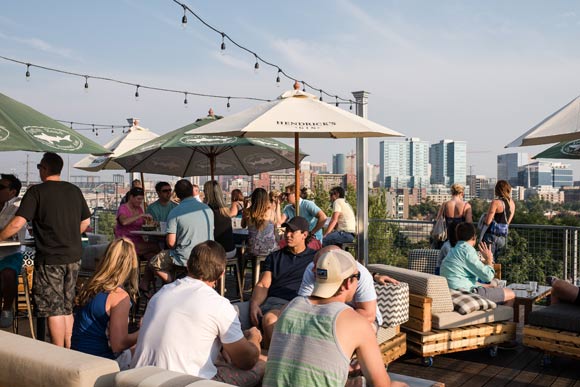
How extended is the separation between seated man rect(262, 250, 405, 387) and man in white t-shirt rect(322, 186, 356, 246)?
606 centimetres

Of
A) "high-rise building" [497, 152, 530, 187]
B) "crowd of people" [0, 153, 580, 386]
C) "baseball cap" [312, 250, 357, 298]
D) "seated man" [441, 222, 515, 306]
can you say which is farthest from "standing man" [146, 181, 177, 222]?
"high-rise building" [497, 152, 530, 187]

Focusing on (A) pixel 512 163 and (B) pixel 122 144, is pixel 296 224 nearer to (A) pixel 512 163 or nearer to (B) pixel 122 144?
(B) pixel 122 144

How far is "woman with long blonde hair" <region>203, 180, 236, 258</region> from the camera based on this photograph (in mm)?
6199

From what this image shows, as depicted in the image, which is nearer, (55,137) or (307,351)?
(307,351)

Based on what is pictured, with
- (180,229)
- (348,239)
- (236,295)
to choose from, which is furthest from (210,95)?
(180,229)

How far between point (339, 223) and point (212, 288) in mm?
6100

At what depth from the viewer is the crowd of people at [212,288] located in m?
2.29

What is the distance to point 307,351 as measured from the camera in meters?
2.24

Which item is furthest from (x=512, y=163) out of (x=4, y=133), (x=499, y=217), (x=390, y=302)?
(x=4, y=133)

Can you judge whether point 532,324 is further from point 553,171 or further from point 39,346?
point 553,171

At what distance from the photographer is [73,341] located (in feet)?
10.1

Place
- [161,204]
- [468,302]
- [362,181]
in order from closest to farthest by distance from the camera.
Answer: [468,302], [161,204], [362,181]

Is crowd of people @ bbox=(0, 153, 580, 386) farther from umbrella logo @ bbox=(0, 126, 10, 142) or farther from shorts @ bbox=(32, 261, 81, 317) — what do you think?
umbrella logo @ bbox=(0, 126, 10, 142)

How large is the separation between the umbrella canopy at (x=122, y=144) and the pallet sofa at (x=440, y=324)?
17.3 ft
